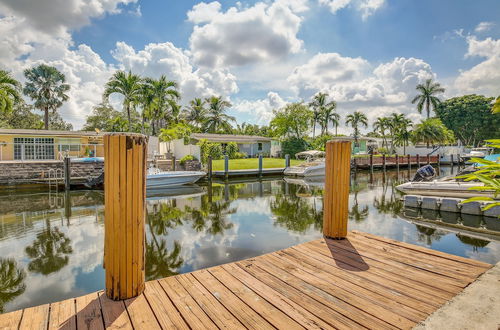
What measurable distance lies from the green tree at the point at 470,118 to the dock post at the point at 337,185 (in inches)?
2469

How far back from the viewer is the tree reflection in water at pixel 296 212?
26.0 feet

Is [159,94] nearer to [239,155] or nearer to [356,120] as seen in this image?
[239,155]

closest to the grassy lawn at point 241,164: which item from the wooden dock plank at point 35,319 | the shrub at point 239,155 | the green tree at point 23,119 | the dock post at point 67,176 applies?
the shrub at point 239,155

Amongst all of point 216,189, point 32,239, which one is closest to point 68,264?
point 32,239

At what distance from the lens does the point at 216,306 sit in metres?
2.30

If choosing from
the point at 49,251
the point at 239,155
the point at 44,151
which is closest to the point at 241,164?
the point at 239,155

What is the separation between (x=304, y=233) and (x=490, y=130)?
64379mm

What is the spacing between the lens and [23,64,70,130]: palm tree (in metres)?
33.3

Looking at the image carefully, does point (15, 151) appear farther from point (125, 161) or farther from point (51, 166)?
point (125, 161)

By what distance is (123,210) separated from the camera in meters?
2.25

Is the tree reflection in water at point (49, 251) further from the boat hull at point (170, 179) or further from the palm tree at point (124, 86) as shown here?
the palm tree at point (124, 86)

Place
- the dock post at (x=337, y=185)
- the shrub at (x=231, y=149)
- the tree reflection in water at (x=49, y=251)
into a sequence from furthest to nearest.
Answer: the shrub at (x=231, y=149)
the tree reflection in water at (x=49, y=251)
the dock post at (x=337, y=185)

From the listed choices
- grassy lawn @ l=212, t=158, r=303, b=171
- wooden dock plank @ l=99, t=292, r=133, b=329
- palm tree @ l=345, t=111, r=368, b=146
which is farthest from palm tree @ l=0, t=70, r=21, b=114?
palm tree @ l=345, t=111, r=368, b=146

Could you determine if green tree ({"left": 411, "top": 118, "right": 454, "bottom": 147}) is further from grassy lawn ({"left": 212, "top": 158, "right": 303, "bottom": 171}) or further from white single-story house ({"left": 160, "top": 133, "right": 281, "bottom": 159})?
grassy lawn ({"left": 212, "top": 158, "right": 303, "bottom": 171})
